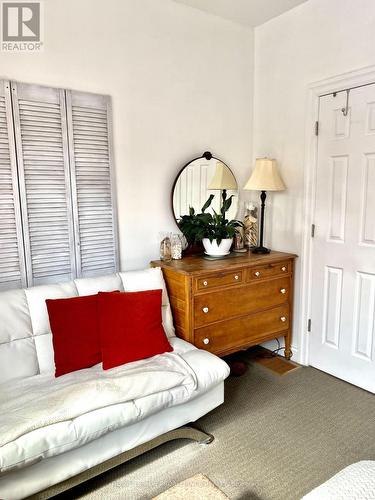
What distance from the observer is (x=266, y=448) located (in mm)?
1980

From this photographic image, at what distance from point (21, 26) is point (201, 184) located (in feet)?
5.07

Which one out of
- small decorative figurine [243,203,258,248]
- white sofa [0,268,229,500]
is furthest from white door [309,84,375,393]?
white sofa [0,268,229,500]

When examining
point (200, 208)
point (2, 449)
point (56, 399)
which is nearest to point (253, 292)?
point (200, 208)

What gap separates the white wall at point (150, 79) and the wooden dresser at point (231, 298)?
51cm

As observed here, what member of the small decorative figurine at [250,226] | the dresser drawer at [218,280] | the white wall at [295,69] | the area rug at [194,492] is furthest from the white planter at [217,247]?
the area rug at [194,492]

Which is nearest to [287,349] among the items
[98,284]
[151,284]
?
[151,284]

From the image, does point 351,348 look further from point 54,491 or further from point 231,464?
point 54,491

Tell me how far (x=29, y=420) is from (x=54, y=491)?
349 mm

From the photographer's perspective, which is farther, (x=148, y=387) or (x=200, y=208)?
(x=200, y=208)

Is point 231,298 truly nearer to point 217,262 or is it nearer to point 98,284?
point 217,262

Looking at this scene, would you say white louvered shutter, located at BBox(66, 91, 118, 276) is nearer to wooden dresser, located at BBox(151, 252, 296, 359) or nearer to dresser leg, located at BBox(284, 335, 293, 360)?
wooden dresser, located at BBox(151, 252, 296, 359)

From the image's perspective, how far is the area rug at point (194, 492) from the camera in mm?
1174

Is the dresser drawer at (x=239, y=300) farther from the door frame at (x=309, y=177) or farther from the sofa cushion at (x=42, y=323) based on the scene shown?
the sofa cushion at (x=42, y=323)

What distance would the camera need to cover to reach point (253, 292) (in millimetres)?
2645
